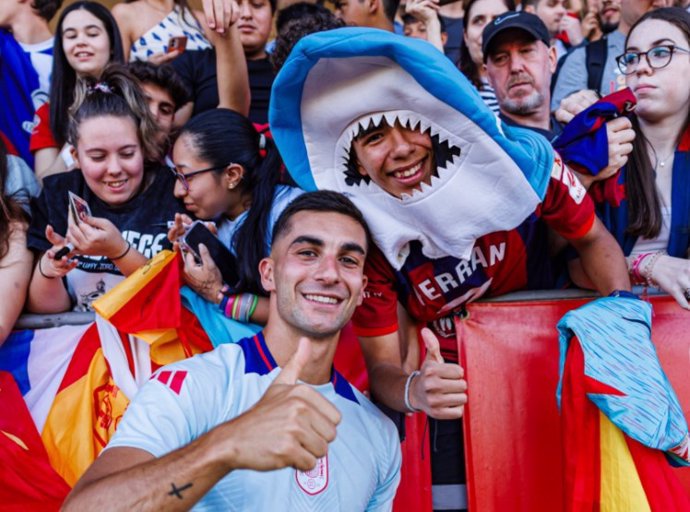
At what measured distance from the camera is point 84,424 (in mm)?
3324

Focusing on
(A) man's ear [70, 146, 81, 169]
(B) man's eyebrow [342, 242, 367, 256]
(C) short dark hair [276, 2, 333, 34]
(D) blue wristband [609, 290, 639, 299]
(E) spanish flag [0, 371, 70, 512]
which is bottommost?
(E) spanish flag [0, 371, 70, 512]

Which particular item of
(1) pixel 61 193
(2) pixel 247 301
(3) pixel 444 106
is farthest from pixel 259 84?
(3) pixel 444 106

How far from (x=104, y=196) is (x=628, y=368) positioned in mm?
2022

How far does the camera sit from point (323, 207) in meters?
3.15

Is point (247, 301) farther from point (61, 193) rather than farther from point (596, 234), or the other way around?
point (596, 234)

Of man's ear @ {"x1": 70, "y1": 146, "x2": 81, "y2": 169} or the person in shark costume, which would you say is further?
man's ear @ {"x1": 70, "y1": 146, "x2": 81, "y2": 169}

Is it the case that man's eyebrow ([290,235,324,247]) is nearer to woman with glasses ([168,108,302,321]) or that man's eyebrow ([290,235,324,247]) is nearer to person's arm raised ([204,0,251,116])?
woman with glasses ([168,108,302,321])

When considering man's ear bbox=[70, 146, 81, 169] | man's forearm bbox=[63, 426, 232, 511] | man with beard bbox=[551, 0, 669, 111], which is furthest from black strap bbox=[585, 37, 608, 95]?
man's forearm bbox=[63, 426, 232, 511]

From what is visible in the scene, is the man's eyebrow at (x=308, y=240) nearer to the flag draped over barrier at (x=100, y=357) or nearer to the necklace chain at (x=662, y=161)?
the flag draped over barrier at (x=100, y=357)

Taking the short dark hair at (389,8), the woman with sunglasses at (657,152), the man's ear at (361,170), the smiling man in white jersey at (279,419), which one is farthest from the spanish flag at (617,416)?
the short dark hair at (389,8)

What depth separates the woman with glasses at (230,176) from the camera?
360cm

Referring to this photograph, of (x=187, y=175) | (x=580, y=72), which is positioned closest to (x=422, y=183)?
(x=187, y=175)

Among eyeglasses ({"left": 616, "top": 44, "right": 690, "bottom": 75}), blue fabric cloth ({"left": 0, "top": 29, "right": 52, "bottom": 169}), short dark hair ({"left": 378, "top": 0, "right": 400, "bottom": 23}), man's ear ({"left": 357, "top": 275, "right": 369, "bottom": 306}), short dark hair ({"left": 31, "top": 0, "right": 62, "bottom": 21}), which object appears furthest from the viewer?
short dark hair ({"left": 378, "top": 0, "right": 400, "bottom": 23})

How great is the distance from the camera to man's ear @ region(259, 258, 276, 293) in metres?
3.12
